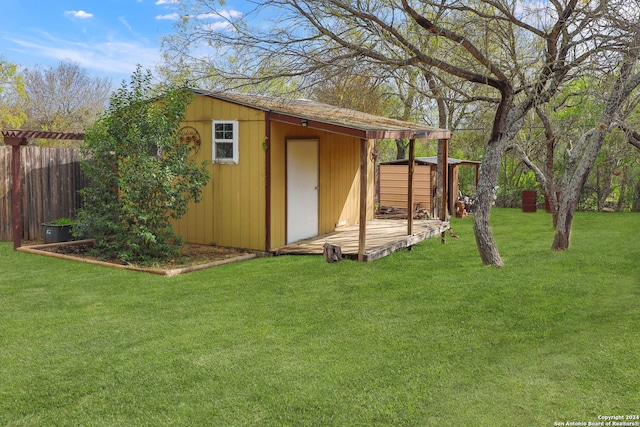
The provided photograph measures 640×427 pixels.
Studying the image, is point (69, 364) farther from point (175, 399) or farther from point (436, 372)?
point (436, 372)

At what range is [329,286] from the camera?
246 inches

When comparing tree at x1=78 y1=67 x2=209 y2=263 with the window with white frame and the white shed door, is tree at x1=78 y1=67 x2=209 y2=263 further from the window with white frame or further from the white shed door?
the white shed door

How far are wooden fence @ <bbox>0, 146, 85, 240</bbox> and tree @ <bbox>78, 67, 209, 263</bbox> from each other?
1778mm

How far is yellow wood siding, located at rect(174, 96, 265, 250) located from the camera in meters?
8.30

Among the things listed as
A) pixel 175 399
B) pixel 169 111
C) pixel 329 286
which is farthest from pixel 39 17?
pixel 175 399

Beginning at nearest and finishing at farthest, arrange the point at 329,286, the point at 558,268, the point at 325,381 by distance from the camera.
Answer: the point at 325,381, the point at 329,286, the point at 558,268

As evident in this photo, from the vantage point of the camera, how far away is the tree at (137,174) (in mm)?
7430

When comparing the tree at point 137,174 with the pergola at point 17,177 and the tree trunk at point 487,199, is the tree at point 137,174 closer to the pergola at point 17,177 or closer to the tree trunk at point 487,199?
the pergola at point 17,177

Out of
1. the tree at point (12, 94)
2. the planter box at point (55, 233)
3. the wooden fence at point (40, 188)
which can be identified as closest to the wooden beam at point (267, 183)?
the planter box at point (55, 233)

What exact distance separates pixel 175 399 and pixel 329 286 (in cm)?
309

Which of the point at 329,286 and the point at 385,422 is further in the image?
the point at 329,286

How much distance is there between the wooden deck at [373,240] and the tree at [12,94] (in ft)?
53.1

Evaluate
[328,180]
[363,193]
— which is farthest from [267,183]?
[328,180]

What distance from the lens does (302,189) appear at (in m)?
9.16
